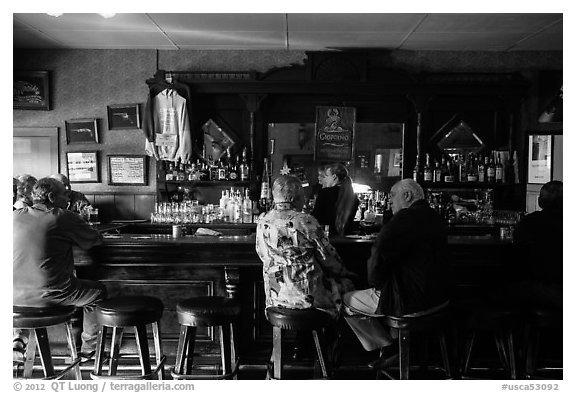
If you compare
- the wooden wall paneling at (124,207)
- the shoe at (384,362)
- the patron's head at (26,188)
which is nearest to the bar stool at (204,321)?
the shoe at (384,362)

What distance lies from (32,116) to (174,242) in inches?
140

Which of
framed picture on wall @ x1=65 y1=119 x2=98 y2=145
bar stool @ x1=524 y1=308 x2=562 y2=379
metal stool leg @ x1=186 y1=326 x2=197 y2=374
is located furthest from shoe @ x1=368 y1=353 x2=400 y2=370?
framed picture on wall @ x1=65 y1=119 x2=98 y2=145

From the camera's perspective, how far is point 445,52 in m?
5.88

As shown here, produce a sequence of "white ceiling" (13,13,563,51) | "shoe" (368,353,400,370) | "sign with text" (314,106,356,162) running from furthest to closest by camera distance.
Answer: "sign with text" (314,106,356,162) < "white ceiling" (13,13,563,51) < "shoe" (368,353,400,370)

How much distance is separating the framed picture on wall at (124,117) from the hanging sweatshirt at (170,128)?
1.24 ft

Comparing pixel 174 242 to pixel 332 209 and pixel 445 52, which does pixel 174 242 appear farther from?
pixel 445 52

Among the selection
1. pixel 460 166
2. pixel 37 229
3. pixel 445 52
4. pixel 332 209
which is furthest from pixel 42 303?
pixel 445 52

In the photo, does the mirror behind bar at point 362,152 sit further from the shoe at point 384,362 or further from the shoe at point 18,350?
the shoe at point 18,350

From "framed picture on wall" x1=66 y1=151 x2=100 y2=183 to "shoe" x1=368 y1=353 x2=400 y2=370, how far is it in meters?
3.97

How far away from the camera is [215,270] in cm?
346

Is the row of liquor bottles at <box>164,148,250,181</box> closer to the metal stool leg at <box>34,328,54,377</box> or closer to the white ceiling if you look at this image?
the white ceiling

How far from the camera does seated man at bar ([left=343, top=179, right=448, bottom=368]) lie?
275 cm

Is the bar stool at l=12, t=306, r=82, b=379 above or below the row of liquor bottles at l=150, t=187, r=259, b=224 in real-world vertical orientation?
below

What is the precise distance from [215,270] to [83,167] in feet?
10.7
